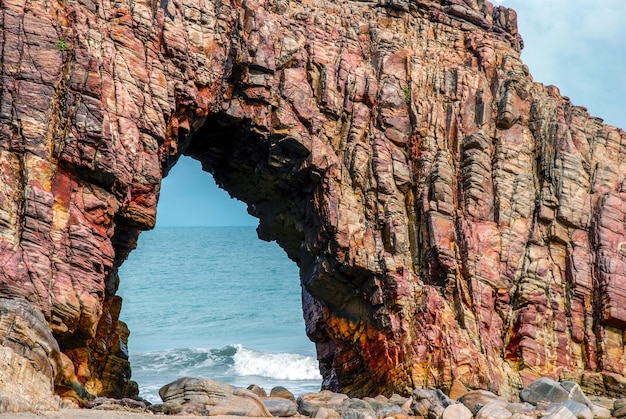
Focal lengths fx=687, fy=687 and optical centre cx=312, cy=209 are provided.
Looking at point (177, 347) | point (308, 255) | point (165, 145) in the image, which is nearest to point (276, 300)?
point (177, 347)

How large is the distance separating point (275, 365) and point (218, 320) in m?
35.9

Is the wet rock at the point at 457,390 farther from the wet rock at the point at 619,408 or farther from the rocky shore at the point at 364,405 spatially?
the wet rock at the point at 619,408

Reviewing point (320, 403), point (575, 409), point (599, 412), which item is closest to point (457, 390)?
point (575, 409)

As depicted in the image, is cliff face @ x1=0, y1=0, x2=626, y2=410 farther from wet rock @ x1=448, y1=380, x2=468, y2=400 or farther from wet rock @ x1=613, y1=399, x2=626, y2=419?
wet rock @ x1=613, y1=399, x2=626, y2=419

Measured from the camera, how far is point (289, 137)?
108 feet

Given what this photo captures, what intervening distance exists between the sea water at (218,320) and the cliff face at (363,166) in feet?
78.0

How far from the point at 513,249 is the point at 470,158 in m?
5.09

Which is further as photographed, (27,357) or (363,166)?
(363,166)

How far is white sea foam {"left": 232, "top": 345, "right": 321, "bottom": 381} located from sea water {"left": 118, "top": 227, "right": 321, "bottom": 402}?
11cm

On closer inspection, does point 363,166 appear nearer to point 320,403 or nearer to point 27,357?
point 320,403

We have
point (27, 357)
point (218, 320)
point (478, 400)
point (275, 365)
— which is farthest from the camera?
point (218, 320)

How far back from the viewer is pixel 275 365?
73.3 meters

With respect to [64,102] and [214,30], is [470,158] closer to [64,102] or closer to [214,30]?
[214,30]

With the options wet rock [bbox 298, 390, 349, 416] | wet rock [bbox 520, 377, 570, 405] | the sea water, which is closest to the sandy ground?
wet rock [bbox 298, 390, 349, 416]
